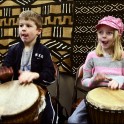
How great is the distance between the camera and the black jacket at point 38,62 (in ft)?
6.57

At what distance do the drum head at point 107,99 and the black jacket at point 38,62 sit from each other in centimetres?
41

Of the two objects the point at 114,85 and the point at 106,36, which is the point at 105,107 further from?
the point at 106,36

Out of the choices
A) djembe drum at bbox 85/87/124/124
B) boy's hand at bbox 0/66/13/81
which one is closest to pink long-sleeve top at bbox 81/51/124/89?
djembe drum at bbox 85/87/124/124

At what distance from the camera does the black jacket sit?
2004 millimetres

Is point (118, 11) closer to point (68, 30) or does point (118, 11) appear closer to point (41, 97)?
point (68, 30)

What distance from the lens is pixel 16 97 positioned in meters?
1.69

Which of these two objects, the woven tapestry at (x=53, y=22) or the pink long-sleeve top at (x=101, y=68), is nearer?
the pink long-sleeve top at (x=101, y=68)

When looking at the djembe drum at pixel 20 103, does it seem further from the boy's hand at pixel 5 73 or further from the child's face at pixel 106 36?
the child's face at pixel 106 36

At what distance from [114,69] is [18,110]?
86 cm

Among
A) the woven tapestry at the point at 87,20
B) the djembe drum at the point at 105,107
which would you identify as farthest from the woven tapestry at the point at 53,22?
the djembe drum at the point at 105,107

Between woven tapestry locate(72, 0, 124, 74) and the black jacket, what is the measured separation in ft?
1.71

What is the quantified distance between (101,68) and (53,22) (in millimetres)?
766

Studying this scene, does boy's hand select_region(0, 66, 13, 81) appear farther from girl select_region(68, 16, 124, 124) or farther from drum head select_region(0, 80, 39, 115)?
girl select_region(68, 16, 124, 124)

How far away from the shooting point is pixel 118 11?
94.0 inches
